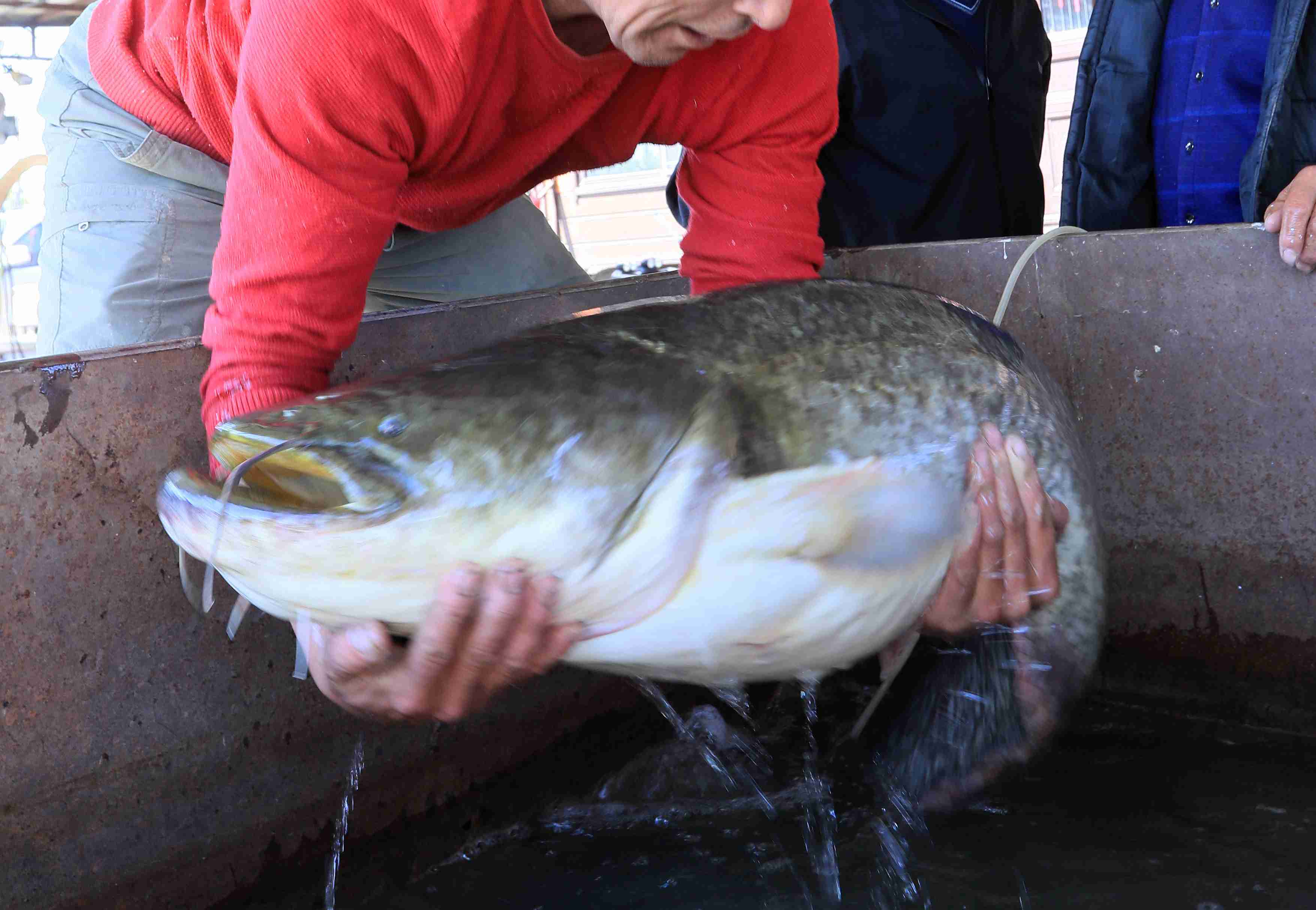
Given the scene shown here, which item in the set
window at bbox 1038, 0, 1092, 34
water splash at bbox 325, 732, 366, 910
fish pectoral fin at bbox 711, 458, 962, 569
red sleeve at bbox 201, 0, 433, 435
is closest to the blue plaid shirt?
fish pectoral fin at bbox 711, 458, 962, 569

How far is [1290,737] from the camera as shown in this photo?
1988mm

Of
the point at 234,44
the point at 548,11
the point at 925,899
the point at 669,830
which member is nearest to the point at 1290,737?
the point at 925,899

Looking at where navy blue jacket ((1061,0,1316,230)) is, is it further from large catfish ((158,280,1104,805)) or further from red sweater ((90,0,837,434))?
large catfish ((158,280,1104,805))

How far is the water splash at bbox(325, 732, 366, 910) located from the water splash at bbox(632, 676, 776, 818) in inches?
17.5

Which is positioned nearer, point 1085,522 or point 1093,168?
point 1085,522

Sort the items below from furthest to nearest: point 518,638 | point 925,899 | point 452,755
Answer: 1. point 452,755
2. point 925,899
3. point 518,638

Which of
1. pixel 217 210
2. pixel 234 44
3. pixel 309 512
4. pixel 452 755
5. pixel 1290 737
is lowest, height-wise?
pixel 452 755

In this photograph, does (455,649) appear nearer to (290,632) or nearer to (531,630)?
(531,630)

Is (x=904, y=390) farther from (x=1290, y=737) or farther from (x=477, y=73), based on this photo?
(x=1290, y=737)

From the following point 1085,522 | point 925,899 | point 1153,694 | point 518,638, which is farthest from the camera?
point 1153,694

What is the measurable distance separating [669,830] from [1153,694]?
3.32 feet

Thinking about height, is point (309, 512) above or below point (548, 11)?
below

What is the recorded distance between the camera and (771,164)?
5.95 ft

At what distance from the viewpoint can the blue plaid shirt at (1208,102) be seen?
252 centimetres
